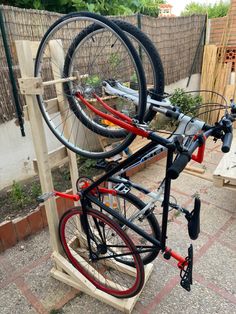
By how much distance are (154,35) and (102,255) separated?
3.76m

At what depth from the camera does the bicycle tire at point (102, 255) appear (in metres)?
1.71

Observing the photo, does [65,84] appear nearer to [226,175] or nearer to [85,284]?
[85,284]

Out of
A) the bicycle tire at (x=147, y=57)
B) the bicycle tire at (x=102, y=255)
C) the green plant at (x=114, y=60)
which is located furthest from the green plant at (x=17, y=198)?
the green plant at (x=114, y=60)

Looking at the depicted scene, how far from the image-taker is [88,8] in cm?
370

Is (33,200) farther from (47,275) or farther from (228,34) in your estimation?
(228,34)

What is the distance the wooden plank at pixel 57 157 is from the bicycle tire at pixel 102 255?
35 centimetres

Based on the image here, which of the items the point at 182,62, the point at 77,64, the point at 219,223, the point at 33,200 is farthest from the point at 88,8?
the point at 219,223

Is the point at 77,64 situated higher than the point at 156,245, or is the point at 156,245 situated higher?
the point at 77,64

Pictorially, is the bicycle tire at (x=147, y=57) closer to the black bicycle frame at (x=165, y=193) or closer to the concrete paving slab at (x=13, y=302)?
the black bicycle frame at (x=165, y=193)

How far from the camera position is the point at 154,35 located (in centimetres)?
447

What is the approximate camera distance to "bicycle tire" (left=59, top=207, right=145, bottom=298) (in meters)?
1.71

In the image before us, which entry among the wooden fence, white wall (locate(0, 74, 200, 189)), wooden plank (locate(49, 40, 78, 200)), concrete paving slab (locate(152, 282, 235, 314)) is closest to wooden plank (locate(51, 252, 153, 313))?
concrete paving slab (locate(152, 282, 235, 314))

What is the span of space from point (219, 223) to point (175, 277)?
856 mm

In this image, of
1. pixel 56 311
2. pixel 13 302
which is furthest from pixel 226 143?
pixel 13 302
